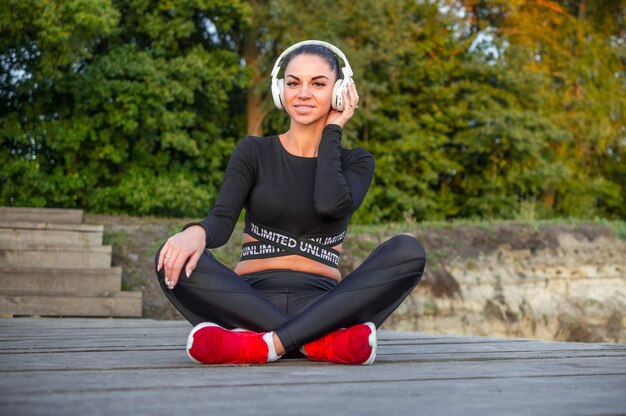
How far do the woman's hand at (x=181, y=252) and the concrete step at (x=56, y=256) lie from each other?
186 inches

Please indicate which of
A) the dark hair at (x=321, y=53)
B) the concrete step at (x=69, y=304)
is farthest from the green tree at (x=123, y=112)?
the dark hair at (x=321, y=53)

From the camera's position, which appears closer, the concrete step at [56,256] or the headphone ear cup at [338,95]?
the headphone ear cup at [338,95]

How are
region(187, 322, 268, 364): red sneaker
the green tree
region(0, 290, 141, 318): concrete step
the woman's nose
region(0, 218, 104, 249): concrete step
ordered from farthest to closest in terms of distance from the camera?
the green tree < region(0, 218, 104, 249): concrete step < region(0, 290, 141, 318): concrete step < the woman's nose < region(187, 322, 268, 364): red sneaker

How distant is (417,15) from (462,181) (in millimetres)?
3902

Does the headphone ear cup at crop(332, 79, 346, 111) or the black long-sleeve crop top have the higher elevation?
the headphone ear cup at crop(332, 79, 346, 111)

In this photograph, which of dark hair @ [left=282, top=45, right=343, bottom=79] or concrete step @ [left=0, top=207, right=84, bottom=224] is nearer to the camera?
dark hair @ [left=282, top=45, right=343, bottom=79]

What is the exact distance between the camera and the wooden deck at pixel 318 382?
1.90 meters

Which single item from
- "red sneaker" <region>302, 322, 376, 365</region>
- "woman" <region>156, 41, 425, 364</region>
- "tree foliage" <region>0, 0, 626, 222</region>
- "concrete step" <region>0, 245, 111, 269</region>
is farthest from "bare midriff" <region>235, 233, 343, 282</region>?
"tree foliage" <region>0, 0, 626, 222</region>

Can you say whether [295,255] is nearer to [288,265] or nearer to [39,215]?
[288,265]

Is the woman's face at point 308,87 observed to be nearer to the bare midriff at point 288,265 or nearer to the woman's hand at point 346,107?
the woman's hand at point 346,107

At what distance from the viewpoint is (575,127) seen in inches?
733

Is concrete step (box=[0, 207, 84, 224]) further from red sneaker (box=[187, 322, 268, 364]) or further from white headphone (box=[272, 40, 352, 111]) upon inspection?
red sneaker (box=[187, 322, 268, 364])

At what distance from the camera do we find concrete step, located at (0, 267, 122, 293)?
700 cm

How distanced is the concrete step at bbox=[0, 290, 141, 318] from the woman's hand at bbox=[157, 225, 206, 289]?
13.3 ft
